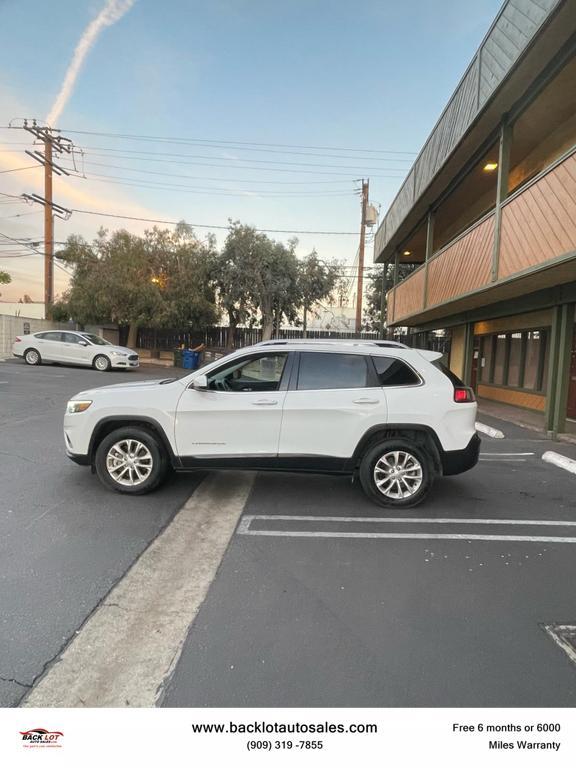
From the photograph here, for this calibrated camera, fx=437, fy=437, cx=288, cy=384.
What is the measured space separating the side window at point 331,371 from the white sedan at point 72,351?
1548 cm

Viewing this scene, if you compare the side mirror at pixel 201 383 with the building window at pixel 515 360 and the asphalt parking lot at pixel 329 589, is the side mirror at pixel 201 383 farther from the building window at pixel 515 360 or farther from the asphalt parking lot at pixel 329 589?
the building window at pixel 515 360

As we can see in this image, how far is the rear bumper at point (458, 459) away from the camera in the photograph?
4.56m

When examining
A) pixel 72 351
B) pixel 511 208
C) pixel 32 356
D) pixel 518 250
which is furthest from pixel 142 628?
pixel 32 356

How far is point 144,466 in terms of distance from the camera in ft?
15.4

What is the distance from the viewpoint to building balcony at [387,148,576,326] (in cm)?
652

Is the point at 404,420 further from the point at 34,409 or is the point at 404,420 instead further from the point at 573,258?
the point at 34,409

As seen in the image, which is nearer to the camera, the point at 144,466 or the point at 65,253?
the point at 144,466

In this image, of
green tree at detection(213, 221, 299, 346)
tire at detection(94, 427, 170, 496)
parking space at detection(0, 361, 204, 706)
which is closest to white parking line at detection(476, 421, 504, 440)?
parking space at detection(0, 361, 204, 706)

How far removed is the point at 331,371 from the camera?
15.5 feet

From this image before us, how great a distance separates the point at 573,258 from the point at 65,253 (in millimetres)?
24246

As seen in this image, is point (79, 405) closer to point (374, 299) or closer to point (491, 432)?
point (491, 432)

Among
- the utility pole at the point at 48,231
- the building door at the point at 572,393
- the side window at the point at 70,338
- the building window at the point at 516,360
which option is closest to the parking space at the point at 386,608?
the building door at the point at 572,393
